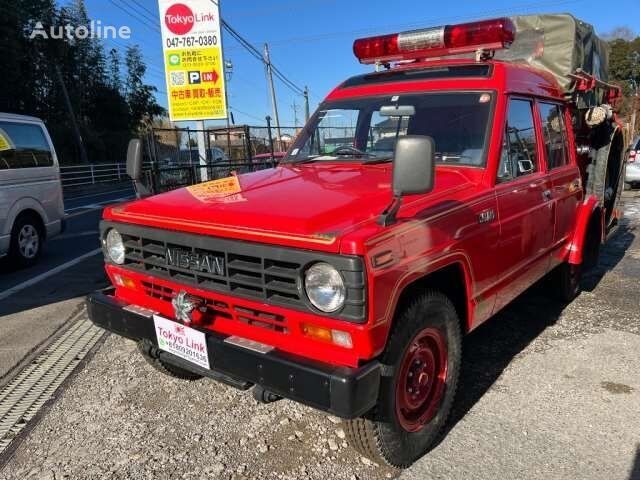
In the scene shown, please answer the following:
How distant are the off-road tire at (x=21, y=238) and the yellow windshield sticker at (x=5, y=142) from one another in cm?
97

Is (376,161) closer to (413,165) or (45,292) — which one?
(413,165)

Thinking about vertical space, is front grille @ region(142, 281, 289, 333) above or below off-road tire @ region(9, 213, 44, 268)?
above

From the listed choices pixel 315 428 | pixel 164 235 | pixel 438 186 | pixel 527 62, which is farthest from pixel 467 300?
pixel 527 62

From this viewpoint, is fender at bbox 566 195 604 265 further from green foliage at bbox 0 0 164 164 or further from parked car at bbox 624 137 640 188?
green foliage at bbox 0 0 164 164

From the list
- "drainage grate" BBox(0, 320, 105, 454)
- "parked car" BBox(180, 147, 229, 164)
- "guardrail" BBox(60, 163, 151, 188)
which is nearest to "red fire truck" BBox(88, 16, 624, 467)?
"drainage grate" BBox(0, 320, 105, 454)

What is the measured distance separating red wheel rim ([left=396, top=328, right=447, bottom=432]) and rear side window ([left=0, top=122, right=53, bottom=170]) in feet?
22.1

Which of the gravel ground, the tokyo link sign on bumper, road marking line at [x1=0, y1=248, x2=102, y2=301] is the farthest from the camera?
the tokyo link sign on bumper

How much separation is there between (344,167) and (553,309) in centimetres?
282

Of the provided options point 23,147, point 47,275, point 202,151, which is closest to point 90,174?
point 202,151

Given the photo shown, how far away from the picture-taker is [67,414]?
11.1 ft

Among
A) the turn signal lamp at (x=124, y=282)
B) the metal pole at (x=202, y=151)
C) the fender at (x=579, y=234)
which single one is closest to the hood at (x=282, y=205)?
the turn signal lamp at (x=124, y=282)

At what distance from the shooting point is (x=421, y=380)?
279 cm

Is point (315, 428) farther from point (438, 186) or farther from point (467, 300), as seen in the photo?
point (438, 186)

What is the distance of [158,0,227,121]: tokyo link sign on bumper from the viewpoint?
11000 millimetres
